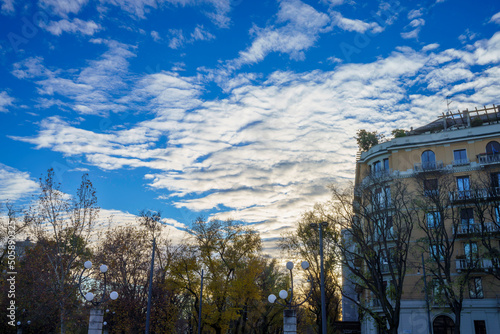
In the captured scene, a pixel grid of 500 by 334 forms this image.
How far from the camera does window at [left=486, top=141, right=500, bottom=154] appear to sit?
36.6 metres

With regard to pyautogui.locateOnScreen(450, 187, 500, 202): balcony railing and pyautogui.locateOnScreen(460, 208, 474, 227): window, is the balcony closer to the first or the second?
pyautogui.locateOnScreen(460, 208, 474, 227): window

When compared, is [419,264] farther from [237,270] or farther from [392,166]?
[237,270]

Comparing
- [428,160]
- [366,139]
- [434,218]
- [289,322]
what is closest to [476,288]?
[434,218]

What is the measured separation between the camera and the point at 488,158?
1425 inches

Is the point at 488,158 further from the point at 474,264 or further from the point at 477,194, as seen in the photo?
the point at 474,264

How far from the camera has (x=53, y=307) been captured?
94.8 feet

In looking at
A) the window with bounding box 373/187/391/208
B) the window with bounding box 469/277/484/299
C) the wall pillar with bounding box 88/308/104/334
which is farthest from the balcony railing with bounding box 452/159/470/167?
the wall pillar with bounding box 88/308/104/334

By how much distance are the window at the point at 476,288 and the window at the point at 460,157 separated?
1025 cm

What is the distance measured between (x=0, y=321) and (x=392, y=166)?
39.7 meters

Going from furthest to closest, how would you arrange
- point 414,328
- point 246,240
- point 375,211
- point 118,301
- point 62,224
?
point 246,240 < point 414,328 < point 118,301 < point 375,211 < point 62,224

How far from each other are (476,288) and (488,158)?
1127 cm

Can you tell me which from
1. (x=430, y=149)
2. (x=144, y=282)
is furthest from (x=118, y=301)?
(x=430, y=149)

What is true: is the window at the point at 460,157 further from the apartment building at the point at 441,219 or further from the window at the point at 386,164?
the window at the point at 386,164

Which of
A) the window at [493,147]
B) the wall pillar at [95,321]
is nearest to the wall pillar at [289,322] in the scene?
the wall pillar at [95,321]
